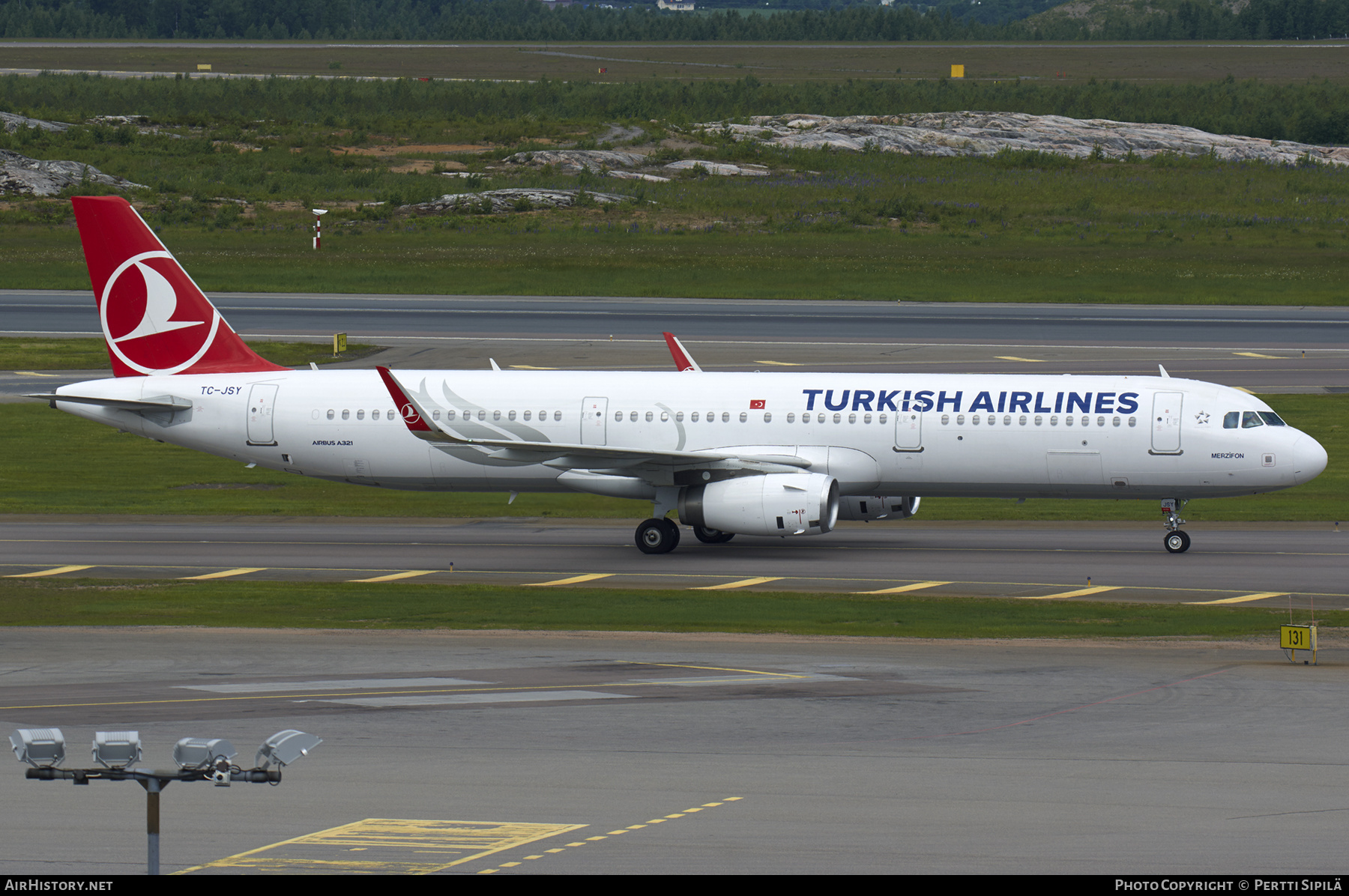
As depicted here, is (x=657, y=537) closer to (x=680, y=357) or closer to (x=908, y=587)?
(x=680, y=357)

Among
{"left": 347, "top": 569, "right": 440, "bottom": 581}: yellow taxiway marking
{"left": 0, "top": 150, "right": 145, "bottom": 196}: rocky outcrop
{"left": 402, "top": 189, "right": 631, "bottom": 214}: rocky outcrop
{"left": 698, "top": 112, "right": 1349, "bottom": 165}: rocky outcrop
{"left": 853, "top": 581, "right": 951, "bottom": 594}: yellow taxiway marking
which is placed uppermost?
{"left": 698, "top": 112, "right": 1349, "bottom": 165}: rocky outcrop

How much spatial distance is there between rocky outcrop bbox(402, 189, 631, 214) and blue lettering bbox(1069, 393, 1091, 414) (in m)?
81.2

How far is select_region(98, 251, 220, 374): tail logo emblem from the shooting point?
44.5 metres

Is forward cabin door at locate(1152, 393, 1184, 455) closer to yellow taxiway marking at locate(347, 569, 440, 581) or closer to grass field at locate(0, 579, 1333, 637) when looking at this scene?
grass field at locate(0, 579, 1333, 637)

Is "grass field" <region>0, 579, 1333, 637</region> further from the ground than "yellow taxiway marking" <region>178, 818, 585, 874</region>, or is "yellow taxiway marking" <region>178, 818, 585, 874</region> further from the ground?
"grass field" <region>0, 579, 1333, 637</region>

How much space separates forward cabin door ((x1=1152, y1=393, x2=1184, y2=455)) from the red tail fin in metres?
23.0

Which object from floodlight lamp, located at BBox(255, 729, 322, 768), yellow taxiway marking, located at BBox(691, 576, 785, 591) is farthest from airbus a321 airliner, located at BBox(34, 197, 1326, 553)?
floodlight lamp, located at BBox(255, 729, 322, 768)

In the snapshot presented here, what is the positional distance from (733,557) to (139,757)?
28664 millimetres

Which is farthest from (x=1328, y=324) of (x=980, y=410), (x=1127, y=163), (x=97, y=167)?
(x=97, y=167)

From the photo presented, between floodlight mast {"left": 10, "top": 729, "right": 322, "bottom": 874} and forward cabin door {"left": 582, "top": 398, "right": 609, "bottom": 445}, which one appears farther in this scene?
forward cabin door {"left": 582, "top": 398, "right": 609, "bottom": 445}

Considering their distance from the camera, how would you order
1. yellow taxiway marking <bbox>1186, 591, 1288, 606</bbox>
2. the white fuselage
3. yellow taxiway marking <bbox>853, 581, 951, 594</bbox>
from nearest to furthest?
yellow taxiway marking <bbox>1186, 591, 1288, 606</bbox> < yellow taxiway marking <bbox>853, 581, 951, 594</bbox> < the white fuselage

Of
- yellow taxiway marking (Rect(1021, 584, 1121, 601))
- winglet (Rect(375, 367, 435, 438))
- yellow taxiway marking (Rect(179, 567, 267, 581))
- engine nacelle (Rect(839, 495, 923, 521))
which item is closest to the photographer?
yellow taxiway marking (Rect(1021, 584, 1121, 601))

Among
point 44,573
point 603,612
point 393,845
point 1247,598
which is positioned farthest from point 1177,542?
point 393,845

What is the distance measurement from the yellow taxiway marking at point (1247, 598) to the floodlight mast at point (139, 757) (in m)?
24.5
